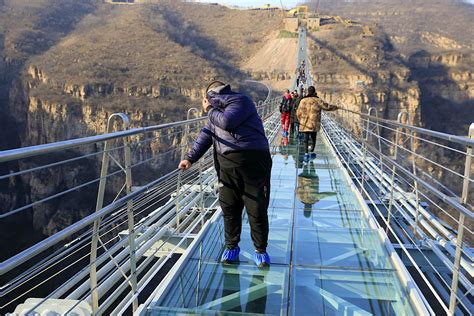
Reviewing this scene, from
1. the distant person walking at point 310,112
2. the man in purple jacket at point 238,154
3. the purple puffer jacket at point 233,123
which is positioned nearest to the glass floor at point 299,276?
the man in purple jacket at point 238,154

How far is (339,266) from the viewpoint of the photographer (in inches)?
126

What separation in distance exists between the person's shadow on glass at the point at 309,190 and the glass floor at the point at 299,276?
0.39 m

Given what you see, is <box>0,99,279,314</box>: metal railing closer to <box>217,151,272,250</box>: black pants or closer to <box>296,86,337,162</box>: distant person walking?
<box>217,151,272,250</box>: black pants

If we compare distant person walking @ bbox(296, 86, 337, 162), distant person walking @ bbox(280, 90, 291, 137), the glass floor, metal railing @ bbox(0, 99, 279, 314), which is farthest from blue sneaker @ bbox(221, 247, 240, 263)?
distant person walking @ bbox(280, 90, 291, 137)

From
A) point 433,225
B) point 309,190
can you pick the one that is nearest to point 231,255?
point 309,190

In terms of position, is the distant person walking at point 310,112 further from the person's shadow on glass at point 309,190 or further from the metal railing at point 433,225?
the metal railing at point 433,225

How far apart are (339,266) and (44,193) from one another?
37.1m

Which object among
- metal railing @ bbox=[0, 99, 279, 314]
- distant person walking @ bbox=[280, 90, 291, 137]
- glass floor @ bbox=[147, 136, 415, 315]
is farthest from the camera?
distant person walking @ bbox=[280, 90, 291, 137]

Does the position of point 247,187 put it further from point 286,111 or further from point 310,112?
point 286,111

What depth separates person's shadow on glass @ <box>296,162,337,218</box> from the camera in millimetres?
4992

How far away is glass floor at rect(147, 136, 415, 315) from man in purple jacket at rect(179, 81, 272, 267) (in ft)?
0.92

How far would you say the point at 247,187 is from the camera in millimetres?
3049

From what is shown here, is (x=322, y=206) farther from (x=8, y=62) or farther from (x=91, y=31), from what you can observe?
(x=91, y=31)

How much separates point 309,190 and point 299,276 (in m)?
2.70
